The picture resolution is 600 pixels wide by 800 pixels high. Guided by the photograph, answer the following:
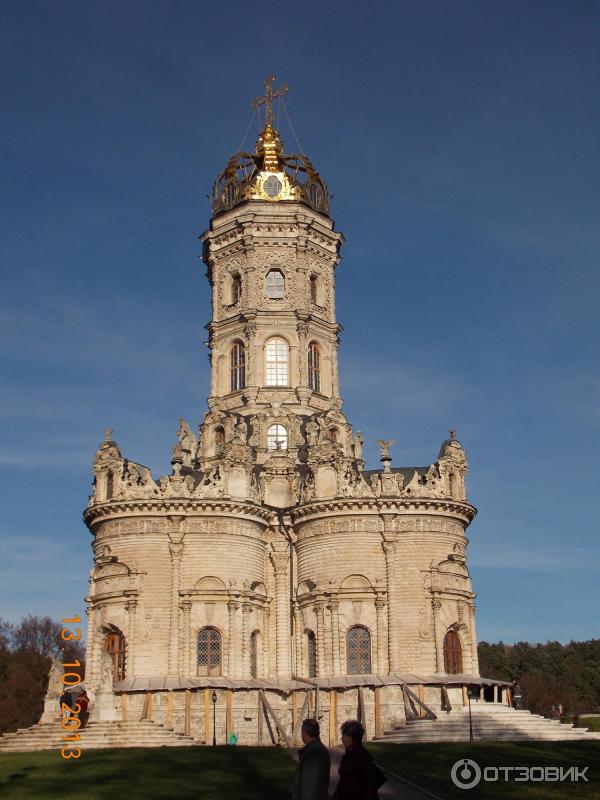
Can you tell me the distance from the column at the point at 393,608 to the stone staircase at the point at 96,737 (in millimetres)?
10073

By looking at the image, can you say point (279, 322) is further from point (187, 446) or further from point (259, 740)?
point (259, 740)

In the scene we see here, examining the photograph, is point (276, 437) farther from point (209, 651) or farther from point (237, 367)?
point (209, 651)

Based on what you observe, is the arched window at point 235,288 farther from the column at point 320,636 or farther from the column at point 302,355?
the column at point 320,636

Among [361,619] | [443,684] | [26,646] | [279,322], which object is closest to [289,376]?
[279,322]

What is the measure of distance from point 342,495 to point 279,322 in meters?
11.9

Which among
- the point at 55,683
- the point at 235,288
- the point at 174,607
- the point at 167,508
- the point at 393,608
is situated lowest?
the point at 55,683

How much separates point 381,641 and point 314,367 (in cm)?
1654

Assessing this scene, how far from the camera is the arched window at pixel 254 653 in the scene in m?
44.5

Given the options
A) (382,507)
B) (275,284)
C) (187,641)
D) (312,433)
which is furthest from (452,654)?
(275,284)

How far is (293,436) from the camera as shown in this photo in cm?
4997

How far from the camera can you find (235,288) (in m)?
55.1

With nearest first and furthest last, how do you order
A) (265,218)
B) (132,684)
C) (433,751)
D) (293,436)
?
(433,751) < (132,684) < (293,436) < (265,218)

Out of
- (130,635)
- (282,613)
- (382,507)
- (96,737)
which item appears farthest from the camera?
(282,613)

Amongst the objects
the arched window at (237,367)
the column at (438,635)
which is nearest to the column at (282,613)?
the column at (438,635)
